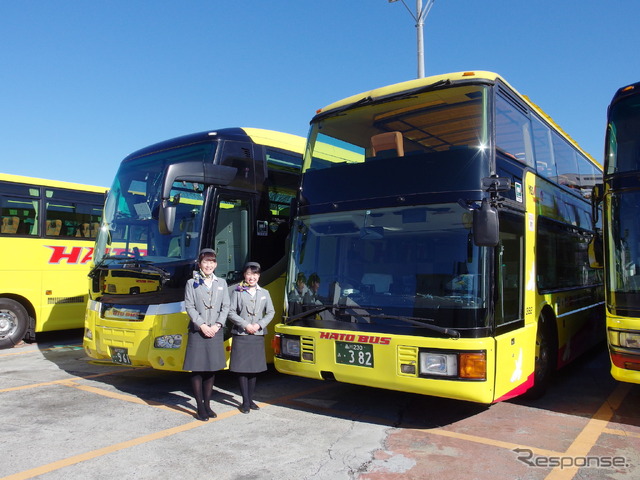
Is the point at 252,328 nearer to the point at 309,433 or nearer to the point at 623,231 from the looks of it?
the point at 309,433

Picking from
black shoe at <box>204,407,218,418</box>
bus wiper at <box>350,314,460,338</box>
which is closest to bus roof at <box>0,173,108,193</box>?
black shoe at <box>204,407,218,418</box>

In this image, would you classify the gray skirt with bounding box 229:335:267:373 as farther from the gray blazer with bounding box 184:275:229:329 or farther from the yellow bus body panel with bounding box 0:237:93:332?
the yellow bus body panel with bounding box 0:237:93:332

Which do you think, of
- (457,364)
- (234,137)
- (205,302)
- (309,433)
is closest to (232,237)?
(234,137)

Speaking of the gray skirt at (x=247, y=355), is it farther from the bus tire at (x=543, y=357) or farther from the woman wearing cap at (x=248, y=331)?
the bus tire at (x=543, y=357)

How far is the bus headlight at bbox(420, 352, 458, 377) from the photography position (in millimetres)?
4781

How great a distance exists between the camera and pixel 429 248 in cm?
517

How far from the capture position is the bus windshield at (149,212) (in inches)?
258

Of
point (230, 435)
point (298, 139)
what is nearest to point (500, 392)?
point (230, 435)

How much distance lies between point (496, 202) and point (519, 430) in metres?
2.22

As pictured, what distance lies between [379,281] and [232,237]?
93.5 inches

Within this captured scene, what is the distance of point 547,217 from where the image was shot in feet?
21.8

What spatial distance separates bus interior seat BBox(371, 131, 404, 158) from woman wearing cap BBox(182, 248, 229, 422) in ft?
7.10

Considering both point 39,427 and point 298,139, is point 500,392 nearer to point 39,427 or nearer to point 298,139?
point 39,427

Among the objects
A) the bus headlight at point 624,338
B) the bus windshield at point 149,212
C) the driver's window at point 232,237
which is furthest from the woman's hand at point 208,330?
Answer: the bus headlight at point 624,338
